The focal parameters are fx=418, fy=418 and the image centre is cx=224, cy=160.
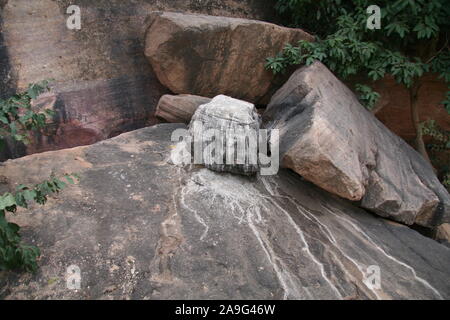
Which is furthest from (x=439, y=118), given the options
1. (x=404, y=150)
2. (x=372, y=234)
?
(x=372, y=234)

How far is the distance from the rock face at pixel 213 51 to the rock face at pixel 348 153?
724 mm

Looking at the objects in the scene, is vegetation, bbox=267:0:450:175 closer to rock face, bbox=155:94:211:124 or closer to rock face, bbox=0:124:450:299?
rock face, bbox=155:94:211:124

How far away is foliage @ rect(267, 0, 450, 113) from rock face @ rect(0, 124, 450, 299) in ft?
5.63

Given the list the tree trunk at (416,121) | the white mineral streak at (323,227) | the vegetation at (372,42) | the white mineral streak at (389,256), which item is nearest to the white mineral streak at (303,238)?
the white mineral streak at (323,227)

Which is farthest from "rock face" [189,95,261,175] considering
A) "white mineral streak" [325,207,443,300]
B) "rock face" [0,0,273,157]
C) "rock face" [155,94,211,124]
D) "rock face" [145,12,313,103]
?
"rock face" [0,0,273,157]

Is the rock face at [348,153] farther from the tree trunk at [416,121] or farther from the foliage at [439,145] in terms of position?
the foliage at [439,145]

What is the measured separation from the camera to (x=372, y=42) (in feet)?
16.6

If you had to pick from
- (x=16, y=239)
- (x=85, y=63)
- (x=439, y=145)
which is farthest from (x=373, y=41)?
(x=16, y=239)

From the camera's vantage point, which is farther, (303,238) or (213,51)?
(213,51)

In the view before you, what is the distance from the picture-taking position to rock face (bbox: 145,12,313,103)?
15.4 feet

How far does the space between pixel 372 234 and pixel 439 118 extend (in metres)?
3.53

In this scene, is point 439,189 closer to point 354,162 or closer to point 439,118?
point 354,162

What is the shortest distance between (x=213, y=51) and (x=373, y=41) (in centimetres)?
201

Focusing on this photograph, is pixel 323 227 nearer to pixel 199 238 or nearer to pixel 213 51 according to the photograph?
pixel 199 238
